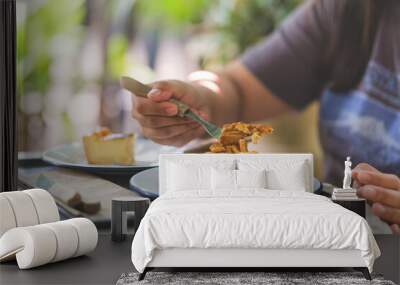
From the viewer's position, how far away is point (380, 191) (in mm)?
6922

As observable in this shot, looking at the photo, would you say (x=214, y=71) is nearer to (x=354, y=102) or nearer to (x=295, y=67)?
(x=295, y=67)

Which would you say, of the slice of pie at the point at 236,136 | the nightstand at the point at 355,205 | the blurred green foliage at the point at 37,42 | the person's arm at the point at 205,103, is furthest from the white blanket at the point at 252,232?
the blurred green foliage at the point at 37,42

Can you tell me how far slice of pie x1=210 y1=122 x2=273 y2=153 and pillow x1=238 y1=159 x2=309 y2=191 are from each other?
1.17ft

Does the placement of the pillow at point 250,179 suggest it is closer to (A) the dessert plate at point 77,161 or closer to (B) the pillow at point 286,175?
(B) the pillow at point 286,175

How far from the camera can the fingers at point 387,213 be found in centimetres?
692

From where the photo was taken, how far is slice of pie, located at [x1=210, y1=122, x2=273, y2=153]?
668cm

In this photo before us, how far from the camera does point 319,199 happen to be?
211 inches

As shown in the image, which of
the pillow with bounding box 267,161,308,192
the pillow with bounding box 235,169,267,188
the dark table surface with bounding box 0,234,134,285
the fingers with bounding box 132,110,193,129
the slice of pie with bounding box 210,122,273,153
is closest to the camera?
the dark table surface with bounding box 0,234,134,285

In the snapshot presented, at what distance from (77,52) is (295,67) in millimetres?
2115

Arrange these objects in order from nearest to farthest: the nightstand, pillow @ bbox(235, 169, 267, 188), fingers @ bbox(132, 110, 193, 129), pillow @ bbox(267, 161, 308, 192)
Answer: pillow @ bbox(235, 169, 267, 188), pillow @ bbox(267, 161, 308, 192), the nightstand, fingers @ bbox(132, 110, 193, 129)

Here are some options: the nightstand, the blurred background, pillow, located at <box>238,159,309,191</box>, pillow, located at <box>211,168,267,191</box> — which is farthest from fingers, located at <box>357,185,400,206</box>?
pillow, located at <box>211,168,267,191</box>

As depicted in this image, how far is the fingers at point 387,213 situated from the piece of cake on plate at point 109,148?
239 cm

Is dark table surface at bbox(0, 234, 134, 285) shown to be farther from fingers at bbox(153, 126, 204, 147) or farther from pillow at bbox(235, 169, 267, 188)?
fingers at bbox(153, 126, 204, 147)

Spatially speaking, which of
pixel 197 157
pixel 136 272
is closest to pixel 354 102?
pixel 197 157
